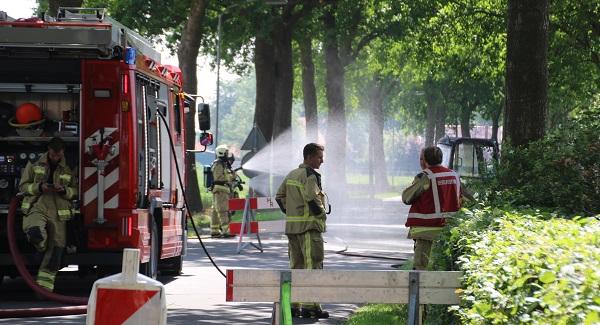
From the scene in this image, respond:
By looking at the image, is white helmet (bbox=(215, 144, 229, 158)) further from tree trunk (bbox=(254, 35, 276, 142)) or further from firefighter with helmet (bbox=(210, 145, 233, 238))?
tree trunk (bbox=(254, 35, 276, 142))

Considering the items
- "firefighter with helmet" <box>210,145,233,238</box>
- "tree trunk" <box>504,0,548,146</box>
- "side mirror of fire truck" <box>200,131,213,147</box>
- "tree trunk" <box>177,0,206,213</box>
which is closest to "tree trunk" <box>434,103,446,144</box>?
"tree trunk" <box>177,0,206,213</box>

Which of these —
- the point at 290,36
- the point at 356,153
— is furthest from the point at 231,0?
the point at 356,153

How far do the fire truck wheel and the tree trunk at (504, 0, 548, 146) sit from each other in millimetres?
4190

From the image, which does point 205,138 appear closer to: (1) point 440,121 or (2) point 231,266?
(2) point 231,266

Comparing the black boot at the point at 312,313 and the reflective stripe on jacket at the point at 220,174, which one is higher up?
the reflective stripe on jacket at the point at 220,174

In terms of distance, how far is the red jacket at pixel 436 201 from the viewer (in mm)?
12891

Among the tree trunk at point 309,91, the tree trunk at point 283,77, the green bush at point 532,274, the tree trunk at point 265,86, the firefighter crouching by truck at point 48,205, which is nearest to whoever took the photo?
the green bush at point 532,274

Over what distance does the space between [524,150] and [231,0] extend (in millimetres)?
26435

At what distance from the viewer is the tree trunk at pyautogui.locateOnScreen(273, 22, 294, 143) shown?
40688 mm

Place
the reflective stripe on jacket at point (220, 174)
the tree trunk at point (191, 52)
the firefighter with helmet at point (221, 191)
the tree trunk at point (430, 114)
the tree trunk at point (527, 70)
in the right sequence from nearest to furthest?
the tree trunk at point (527, 70)
the firefighter with helmet at point (221, 191)
the reflective stripe on jacket at point (220, 174)
the tree trunk at point (191, 52)
the tree trunk at point (430, 114)

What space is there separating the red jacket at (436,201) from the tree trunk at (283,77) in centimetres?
2765

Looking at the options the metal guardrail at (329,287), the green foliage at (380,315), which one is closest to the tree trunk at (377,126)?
the green foliage at (380,315)

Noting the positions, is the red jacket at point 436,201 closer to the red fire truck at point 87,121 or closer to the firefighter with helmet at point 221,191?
the red fire truck at point 87,121

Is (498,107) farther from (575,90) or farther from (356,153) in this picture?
(356,153)
